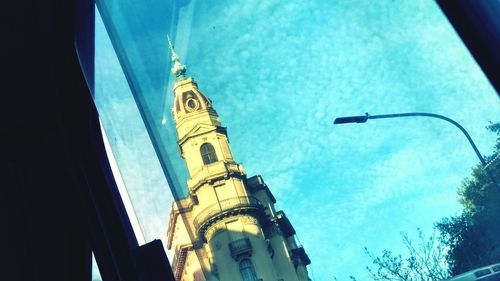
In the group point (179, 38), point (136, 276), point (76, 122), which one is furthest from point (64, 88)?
point (136, 276)

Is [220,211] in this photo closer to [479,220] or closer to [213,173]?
[213,173]

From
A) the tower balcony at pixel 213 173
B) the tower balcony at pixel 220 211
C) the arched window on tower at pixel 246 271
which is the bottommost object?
the arched window on tower at pixel 246 271

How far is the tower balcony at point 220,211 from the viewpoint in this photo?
604 mm

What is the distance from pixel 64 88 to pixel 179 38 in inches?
13.0

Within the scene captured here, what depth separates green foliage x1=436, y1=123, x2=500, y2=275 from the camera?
0.38 meters

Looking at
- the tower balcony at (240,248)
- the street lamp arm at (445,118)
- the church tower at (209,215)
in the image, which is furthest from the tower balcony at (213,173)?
the street lamp arm at (445,118)

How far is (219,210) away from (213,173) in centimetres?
19

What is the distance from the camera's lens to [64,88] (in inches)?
35.9

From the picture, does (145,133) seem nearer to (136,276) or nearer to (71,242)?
(136,276)

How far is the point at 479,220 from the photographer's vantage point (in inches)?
16.0

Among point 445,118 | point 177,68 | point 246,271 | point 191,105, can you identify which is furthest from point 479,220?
point 177,68

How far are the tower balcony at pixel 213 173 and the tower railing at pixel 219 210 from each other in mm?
51

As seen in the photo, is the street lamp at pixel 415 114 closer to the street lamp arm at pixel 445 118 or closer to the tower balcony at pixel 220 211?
the street lamp arm at pixel 445 118

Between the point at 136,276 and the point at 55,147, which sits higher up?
the point at 55,147
